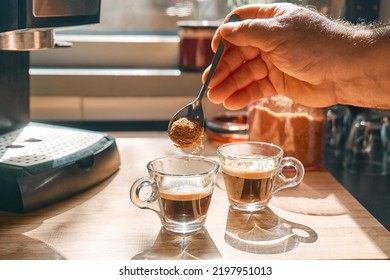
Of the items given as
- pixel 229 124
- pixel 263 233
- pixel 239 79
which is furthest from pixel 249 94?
pixel 263 233

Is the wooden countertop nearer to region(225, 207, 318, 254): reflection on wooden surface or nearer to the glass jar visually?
region(225, 207, 318, 254): reflection on wooden surface

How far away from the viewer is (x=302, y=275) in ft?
2.28

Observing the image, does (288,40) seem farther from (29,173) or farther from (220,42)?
(29,173)

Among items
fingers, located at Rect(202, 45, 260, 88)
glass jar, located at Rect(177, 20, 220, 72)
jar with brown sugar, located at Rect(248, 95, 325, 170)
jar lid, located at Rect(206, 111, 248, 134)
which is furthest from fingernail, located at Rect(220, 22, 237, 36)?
glass jar, located at Rect(177, 20, 220, 72)

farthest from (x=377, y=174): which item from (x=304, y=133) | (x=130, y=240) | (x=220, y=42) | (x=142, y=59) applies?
(x=142, y=59)

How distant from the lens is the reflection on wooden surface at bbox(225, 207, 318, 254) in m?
0.75

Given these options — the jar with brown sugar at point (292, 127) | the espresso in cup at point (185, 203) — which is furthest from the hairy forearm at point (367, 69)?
the espresso in cup at point (185, 203)

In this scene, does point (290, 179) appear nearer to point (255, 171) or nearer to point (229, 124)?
point (255, 171)

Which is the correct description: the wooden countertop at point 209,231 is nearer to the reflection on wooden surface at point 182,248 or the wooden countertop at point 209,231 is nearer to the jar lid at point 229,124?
the reflection on wooden surface at point 182,248

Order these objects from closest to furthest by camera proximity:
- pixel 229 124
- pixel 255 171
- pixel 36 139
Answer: pixel 255 171 < pixel 36 139 < pixel 229 124

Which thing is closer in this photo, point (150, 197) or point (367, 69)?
point (150, 197)

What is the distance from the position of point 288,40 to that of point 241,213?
0.26 metres

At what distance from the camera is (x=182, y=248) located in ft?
2.43

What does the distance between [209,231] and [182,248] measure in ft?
0.20
